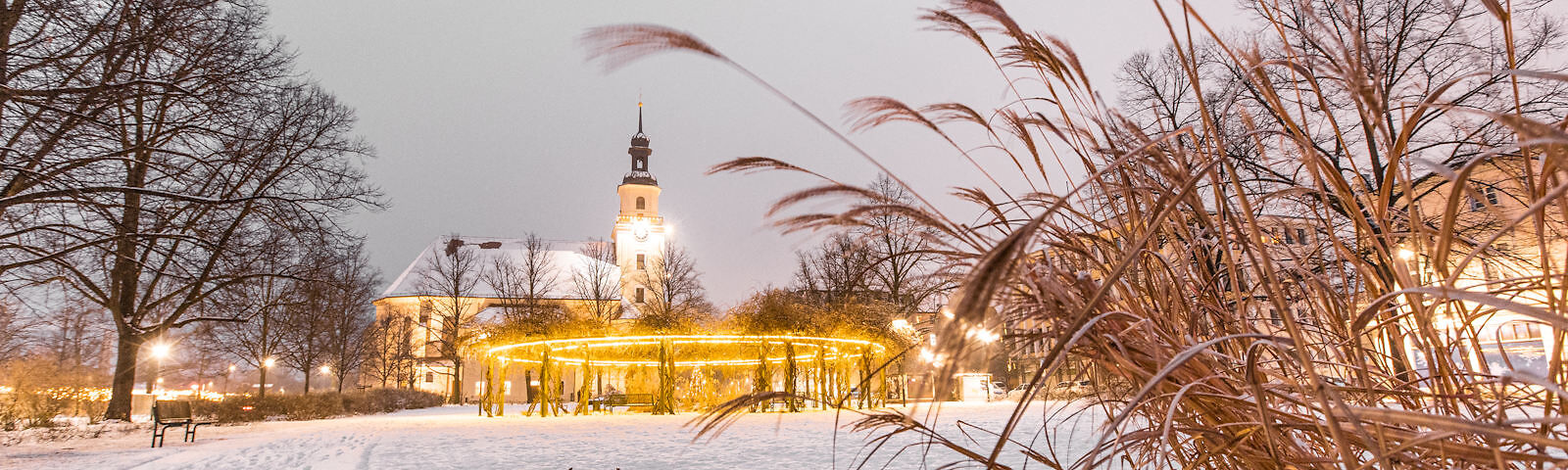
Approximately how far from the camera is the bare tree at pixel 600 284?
3612 cm

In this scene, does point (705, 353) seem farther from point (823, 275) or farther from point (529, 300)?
point (529, 300)

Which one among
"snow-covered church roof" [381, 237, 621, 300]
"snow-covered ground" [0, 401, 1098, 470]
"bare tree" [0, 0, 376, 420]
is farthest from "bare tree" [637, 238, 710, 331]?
"snow-covered ground" [0, 401, 1098, 470]

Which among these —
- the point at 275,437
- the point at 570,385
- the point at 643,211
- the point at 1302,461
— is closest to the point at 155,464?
the point at 275,437

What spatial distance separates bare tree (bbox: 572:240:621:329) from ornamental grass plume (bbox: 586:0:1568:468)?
31.1 m

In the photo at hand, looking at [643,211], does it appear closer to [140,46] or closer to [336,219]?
[336,219]

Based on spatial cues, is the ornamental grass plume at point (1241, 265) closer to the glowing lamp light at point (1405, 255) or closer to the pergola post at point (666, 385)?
the glowing lamp light at point (1405, 255)

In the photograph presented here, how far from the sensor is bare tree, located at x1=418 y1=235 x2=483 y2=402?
3344cm

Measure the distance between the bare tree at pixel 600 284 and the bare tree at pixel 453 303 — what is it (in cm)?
464

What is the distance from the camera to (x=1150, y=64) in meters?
14.3

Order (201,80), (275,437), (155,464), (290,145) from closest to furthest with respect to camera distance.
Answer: (155,464) → (201,80) → (275,437) → (290,145)

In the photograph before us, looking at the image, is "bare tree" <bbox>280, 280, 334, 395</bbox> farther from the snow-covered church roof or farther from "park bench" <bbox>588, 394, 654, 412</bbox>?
the snow-covered church roof

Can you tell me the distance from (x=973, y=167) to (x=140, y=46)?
8563mm

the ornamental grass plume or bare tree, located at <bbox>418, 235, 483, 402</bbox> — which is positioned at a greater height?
bare tree, located at <bbox>418, 235, 483, 402</bbox>

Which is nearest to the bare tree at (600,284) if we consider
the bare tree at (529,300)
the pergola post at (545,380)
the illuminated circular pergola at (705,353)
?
the bare tree at (529,300)
